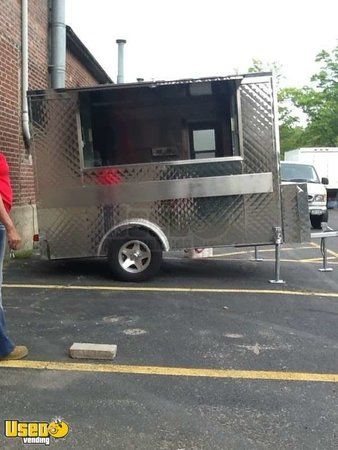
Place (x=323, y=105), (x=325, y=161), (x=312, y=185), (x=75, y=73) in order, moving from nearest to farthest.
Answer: (x=312, y=185) < (x=75, y=73) < (x=325, y=161) < (x=323, y=105)

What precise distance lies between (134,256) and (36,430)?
4.34m

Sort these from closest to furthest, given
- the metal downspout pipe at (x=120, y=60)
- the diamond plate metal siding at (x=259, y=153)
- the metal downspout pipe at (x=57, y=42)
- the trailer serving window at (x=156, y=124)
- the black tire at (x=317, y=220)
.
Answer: the diamond plate metal siding at (x=259, y=153), the trailer serving window at (x=156, y=124), the metal downspout pipe at (x=57, y=42), the black tire at (x=317, y=220), the metal downspout pipe at (x=120, y=60)

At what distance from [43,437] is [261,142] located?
5.10 m

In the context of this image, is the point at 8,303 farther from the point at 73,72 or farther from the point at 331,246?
the point at 73,72

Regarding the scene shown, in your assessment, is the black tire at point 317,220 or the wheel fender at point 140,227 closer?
the wheel fender at point 140,227

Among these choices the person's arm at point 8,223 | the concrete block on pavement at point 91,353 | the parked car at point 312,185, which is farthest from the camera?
the parked car at point 312,185

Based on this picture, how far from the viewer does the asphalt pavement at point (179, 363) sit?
3422 millimetres

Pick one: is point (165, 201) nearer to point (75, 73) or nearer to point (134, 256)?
point (134, 256)

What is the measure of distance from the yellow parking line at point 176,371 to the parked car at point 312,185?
428 inches

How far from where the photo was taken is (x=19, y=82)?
10297 millimetres

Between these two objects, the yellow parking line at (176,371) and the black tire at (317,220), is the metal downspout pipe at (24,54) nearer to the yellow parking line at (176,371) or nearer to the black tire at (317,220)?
the yellow parking line at (176,371)

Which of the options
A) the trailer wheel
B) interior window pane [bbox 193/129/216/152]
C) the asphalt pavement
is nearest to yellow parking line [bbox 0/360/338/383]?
the asphalt pavement

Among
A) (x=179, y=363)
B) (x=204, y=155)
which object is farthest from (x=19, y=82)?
(x=179, y=363)

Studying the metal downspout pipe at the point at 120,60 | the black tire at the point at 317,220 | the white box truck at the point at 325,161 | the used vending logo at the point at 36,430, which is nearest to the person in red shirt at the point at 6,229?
the used vending logo at the point at 36,430
